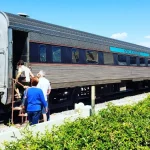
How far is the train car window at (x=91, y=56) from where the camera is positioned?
50.2ft

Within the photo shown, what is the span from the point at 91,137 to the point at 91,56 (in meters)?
11.8

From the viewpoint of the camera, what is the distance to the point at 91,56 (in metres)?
15.7

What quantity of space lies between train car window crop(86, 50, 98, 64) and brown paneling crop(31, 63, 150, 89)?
286 millimetres

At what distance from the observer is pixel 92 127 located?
4754mm

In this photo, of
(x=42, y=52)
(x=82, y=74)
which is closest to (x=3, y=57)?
(x=42, y=52)

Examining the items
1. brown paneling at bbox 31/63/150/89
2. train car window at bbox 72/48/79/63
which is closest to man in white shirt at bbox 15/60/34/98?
brown paneling at bbox 31/63/150/89

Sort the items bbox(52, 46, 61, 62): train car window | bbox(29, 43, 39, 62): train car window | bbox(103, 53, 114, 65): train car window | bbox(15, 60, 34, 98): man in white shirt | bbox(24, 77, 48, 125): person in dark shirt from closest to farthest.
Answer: bbox(24, 77, 48, 125): person in dark shirt → bbox(15, 60, 34, 98): man in white shirt → bbox(29, 43, 39, 62): train car window → bbox(52, 46, 61, 62): train car window → bbox(103, 53, 114, 65): train car window

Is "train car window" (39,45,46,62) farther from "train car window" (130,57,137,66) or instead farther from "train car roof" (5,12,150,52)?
"train car window" (130,57,137,66)

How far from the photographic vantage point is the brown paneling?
12.2m

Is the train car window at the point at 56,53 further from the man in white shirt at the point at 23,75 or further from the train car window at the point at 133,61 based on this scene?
the train car window at the point at 133,61

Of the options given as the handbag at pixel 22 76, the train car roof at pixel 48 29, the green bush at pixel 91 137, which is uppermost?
the train car roof at pixel 48 29

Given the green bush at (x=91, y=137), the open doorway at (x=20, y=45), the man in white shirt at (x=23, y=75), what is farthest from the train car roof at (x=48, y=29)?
the green bush at (x=91, y=137)

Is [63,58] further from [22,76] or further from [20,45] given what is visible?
[22,76]

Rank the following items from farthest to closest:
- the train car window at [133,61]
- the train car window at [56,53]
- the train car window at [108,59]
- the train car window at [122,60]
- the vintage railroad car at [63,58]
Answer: the train car window at [133,61], the train car window at [122,60], the train car window at [108,59], the train car window at [56,53], the vintage railroad car at [63,58]
